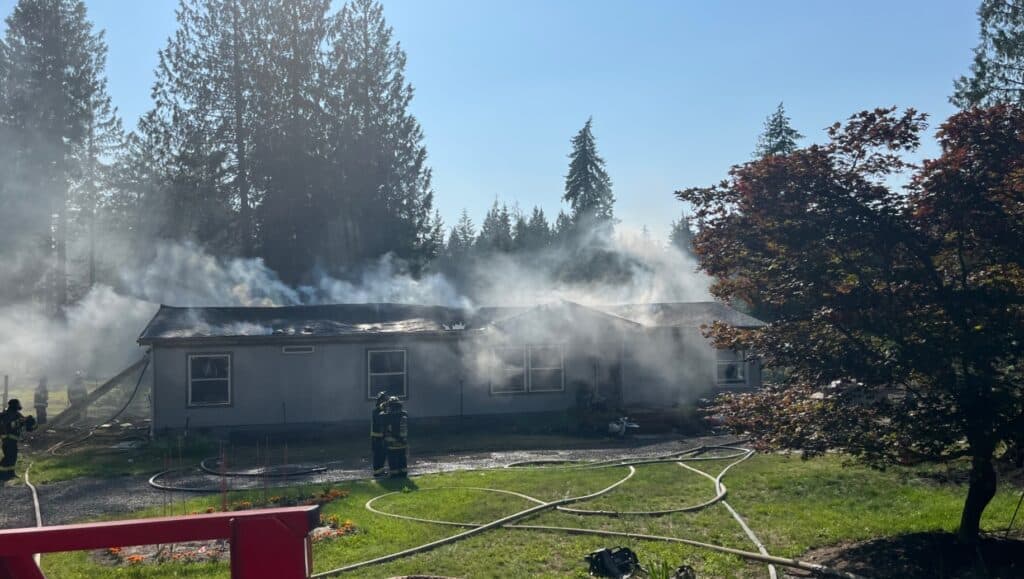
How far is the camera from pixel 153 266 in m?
35.7

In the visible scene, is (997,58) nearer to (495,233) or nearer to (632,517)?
(632,517)

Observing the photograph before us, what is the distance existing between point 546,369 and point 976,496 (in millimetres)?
15139

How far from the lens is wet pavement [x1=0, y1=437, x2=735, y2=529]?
12.0m

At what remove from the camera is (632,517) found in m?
9.84

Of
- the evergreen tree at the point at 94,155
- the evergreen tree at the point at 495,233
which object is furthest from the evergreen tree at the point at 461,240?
the evergreen tree at the point at 94,155

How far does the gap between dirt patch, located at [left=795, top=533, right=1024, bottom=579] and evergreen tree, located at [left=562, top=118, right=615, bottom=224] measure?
60039 mm

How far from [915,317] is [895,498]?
4.37 meters

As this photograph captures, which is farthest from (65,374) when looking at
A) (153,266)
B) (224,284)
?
(224,284)

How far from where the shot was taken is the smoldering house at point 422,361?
19.8m

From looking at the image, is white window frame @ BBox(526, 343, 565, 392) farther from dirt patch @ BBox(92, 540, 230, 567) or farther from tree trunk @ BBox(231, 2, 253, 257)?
tree trunk @ BBox(231, 2, 253, 257)

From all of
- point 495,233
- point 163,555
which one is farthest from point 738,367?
point 495,233

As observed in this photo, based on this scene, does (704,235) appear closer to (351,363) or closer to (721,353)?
(351,363)

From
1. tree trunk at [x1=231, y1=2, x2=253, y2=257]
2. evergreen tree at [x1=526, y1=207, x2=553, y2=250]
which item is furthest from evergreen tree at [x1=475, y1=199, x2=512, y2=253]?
tree trunk at [x1=231, y1=2, x2=253, y2=257]

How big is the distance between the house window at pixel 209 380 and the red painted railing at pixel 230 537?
16485 mm
